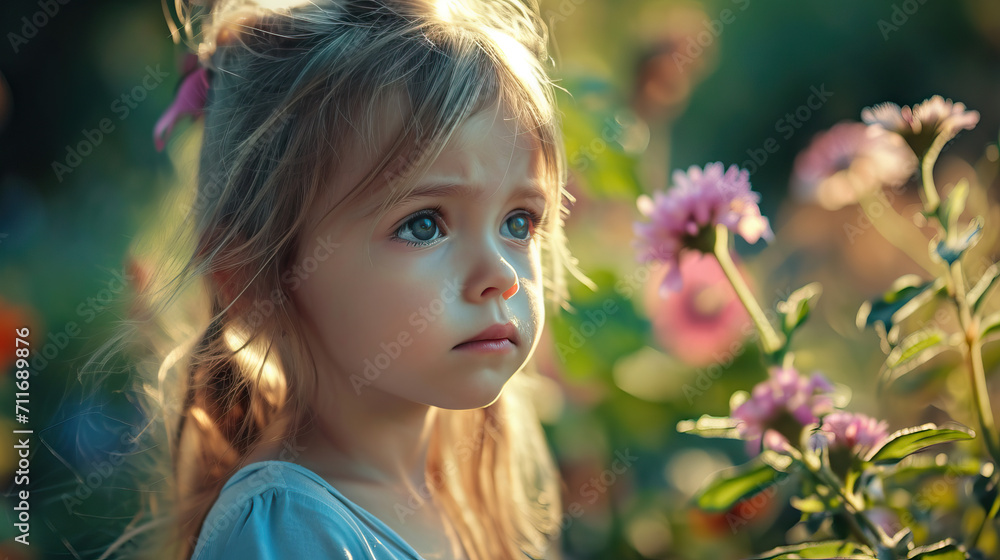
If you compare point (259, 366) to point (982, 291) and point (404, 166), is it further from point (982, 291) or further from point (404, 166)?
point (982, 291)

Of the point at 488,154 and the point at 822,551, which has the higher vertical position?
the point at 488,154

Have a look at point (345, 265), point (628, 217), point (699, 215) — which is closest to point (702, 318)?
point (628, 217)

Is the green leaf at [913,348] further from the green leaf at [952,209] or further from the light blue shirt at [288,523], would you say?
the light blue shirt at [288,523]

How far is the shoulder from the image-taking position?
580 mm

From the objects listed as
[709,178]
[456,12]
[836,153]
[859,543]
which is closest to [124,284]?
[456,12]

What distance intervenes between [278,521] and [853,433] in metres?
0.48

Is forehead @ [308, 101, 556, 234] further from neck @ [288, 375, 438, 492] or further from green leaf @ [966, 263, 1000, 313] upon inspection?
green leaf @ [966, 263, 1000, 313]

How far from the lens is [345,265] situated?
612 mm

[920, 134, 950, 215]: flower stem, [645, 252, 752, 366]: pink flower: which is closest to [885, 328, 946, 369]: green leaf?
[920, 134, 950, 215]: flower stem

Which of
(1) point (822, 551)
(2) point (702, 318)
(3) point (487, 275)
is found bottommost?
(2) point (702, 318)

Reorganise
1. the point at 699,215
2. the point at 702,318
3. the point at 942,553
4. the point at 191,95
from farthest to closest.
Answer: the point at 702,318
the point at 191,95
the point at 699,215
the point at 942,553

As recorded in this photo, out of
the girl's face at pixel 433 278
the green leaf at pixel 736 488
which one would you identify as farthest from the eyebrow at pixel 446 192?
the green leaf at pixel 736 488

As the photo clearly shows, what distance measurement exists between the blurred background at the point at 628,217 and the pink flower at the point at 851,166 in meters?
0.02

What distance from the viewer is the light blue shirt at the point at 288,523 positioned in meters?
0.58
